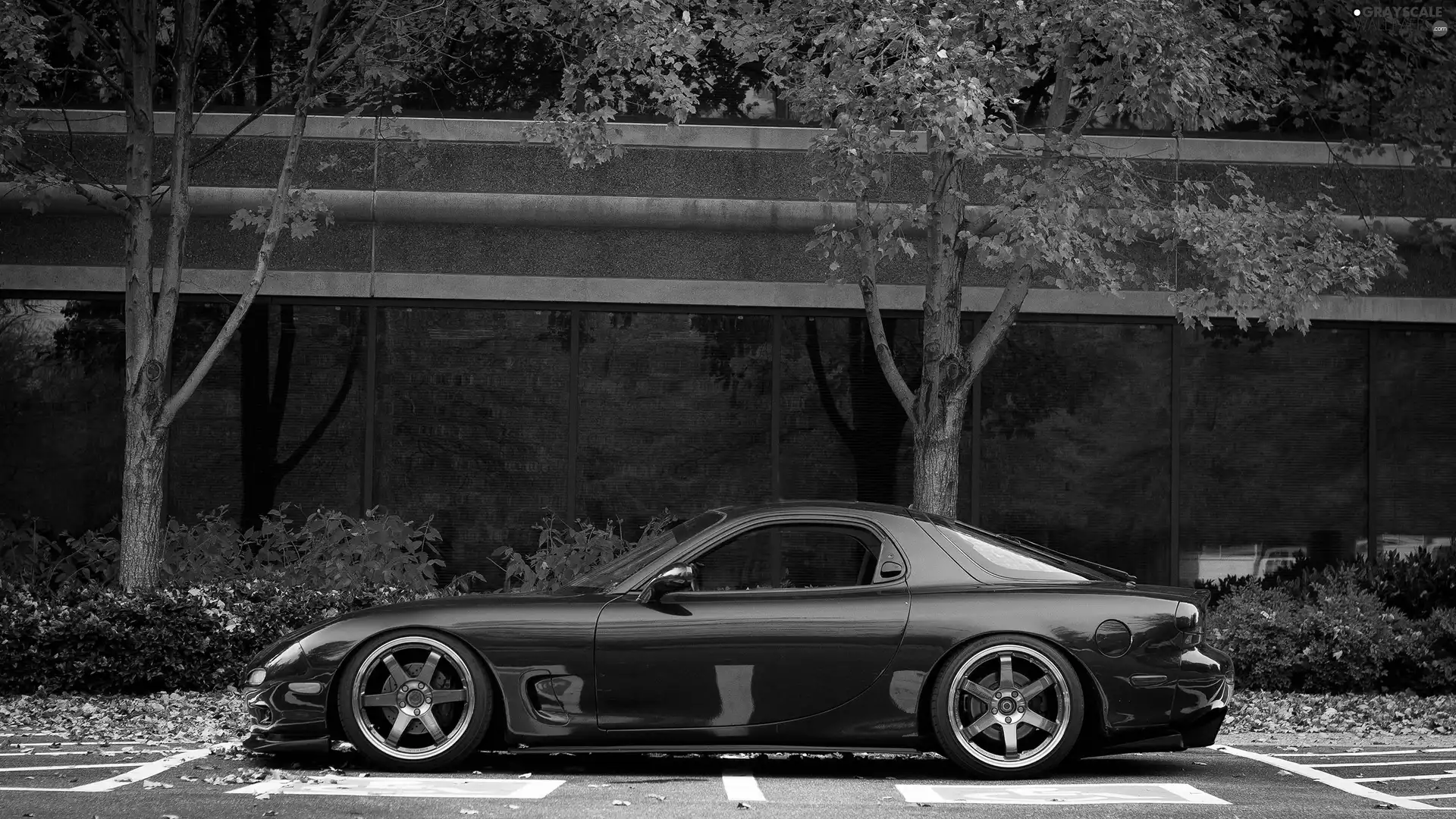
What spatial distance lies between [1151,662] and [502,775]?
9.61 ft

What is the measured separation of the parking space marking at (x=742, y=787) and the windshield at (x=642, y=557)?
1027 millimetres

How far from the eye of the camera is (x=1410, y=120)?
43.1 feet

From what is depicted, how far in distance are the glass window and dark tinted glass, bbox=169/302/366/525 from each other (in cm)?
857

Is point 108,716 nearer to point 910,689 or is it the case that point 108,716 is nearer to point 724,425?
point 910,689

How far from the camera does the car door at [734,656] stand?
6.86m

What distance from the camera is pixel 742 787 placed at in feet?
22.1

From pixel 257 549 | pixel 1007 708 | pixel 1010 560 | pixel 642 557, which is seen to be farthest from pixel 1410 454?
pixel 257 549

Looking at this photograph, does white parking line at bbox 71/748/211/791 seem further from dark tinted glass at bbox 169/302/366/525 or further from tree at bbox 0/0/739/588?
dark tinted glass at bbox 169/302/366/525

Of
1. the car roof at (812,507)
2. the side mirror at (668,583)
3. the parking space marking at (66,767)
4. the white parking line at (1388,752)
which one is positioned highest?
the car roof at (812,507)

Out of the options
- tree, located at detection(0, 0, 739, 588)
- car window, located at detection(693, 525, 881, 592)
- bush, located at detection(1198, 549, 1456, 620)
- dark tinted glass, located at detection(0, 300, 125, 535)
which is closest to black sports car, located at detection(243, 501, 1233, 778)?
tree, located at detection(0, 0, 739, 588)

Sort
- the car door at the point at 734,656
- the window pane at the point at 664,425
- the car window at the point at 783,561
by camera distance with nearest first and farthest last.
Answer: the car door at the point at 734,656 < the car window at the point at 783,561 < the window pane at the point at 664,425

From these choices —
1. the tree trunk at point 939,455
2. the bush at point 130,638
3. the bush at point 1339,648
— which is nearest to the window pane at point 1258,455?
the bush at point 1339,648

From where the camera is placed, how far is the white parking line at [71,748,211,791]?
667 cm

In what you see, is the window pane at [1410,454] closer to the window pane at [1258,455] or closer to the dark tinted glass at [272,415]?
the window pane at [1258,455]
